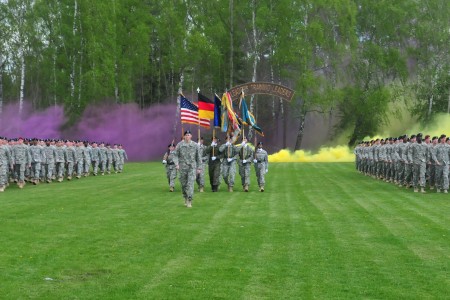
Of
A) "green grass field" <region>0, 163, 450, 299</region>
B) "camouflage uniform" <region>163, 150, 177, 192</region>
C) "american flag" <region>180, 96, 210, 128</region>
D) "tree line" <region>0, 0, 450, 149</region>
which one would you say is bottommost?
"green grass field" <region>0, 163, 450, 299</region>

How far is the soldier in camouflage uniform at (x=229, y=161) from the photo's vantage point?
2412 cm

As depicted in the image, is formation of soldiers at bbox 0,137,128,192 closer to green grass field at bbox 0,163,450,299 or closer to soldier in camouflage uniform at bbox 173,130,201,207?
green grass field at bbox 0,163,450,299

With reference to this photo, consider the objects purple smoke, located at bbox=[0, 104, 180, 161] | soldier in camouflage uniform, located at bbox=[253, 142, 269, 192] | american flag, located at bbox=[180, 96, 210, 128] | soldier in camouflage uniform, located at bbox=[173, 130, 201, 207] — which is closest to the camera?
soldier in camouflage uniform, located at bbox=[173, 130, 201, 207]

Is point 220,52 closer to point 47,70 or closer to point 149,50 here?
point 149,50

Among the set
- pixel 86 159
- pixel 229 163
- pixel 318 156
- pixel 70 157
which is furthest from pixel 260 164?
pixel 318 156

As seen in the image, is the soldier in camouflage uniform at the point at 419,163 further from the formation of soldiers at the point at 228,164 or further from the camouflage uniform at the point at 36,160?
the camouflage uniform at the point at 36,160

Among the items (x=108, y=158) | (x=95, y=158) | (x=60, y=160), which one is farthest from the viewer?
(x=108, y=158)

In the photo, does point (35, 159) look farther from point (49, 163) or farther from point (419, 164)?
point (419, 164)

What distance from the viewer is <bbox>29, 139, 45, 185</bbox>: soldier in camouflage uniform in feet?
94.6

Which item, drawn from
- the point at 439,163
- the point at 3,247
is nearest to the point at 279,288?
the point at 3,247

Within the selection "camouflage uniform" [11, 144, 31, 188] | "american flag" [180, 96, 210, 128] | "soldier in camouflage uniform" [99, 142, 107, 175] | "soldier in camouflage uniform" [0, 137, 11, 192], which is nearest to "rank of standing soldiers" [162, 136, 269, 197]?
"american flag" [180, 96, 210, 128]

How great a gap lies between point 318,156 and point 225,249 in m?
45.0

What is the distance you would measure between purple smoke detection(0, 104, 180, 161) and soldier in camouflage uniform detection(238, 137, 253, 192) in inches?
1371

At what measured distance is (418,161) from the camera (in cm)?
2370
